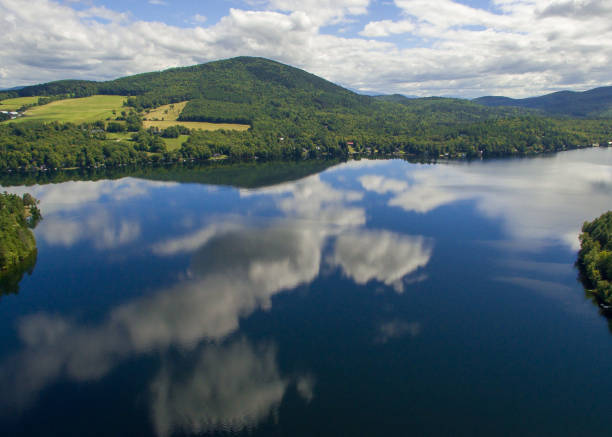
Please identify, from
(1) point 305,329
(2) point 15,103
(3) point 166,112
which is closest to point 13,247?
(1) point 305,329

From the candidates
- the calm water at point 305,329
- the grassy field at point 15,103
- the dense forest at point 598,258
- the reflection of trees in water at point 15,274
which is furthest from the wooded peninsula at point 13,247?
the grassy field at point 15,103

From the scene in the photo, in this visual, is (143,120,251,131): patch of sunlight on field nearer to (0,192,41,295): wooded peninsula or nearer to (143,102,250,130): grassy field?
(143,102,250,130): grassy field

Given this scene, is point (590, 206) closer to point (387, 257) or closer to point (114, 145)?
point (387, 257)

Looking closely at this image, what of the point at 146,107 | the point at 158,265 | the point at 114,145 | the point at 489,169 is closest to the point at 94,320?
the point at 158,265

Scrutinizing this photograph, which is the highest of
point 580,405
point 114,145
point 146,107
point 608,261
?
point 146,107

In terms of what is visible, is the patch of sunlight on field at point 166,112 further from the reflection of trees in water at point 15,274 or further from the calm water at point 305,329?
the reflection of trees in water at point 15,274
